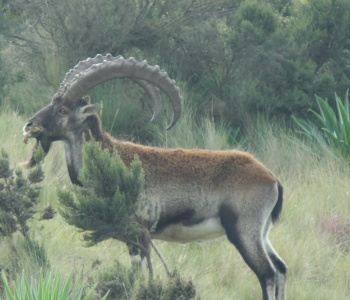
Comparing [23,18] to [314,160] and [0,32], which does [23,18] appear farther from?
[314,160]

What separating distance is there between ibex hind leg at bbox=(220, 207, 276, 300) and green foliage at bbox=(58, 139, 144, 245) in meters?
1.01

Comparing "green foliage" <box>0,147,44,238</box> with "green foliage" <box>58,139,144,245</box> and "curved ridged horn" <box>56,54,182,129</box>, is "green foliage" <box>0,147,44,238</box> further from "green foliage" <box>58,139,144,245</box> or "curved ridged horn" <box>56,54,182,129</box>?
"green foliage" <box>58,139,144,245</box>

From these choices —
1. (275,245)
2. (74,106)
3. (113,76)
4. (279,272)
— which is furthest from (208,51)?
(279,272)

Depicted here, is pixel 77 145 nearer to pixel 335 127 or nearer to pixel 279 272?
pixel 279 272

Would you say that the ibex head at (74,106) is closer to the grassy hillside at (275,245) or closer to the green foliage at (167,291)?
the grassy hillside at (275,245)

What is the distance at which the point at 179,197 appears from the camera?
6043 mm

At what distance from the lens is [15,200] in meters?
6.06

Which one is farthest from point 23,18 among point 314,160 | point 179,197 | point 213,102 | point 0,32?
point 179,197

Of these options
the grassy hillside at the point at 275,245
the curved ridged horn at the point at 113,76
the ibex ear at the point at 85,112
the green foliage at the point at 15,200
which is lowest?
the grassy hillside at the point at 275,245

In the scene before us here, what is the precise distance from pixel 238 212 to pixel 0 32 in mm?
8916

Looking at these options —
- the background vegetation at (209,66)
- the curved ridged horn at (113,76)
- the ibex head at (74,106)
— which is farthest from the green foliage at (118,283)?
the background vegetation at (209,66)

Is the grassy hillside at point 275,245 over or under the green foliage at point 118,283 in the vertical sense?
under

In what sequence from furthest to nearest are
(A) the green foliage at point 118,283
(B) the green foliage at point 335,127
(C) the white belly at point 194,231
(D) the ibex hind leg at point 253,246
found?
(B) the green foliage at point 335,127 < (C) the white belly at point 194,231 < (D) the ibex hind leg at point 253,246 < (A) the green foliage at point 118,283

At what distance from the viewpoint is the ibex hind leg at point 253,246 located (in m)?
5.86
